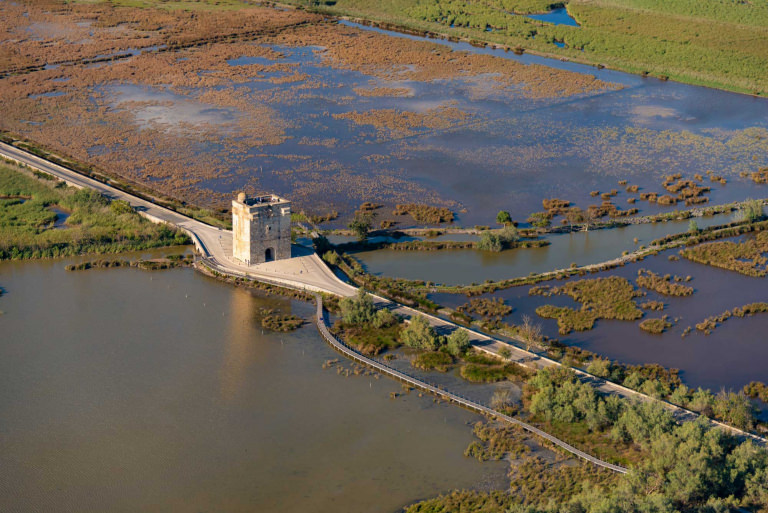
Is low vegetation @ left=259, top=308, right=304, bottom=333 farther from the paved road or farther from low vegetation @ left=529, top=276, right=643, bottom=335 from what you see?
low vegetation @ left=529, top=276, right=643, bottom=335

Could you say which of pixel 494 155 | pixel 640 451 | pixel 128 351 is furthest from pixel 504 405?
pixel 494 155

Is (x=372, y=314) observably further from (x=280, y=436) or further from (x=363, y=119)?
(x=363, y=119)

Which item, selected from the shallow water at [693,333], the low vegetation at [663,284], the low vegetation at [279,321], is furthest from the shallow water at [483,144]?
the low vegetation at [279,321]

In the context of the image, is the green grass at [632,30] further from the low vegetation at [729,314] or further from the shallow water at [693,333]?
the low vegetation at [729,314]

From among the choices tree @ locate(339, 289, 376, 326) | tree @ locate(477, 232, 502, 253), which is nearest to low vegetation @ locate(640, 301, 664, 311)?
tree @ locate(477, 232, 502, 253)

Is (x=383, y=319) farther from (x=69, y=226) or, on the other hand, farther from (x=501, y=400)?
(x=69, y=226)
